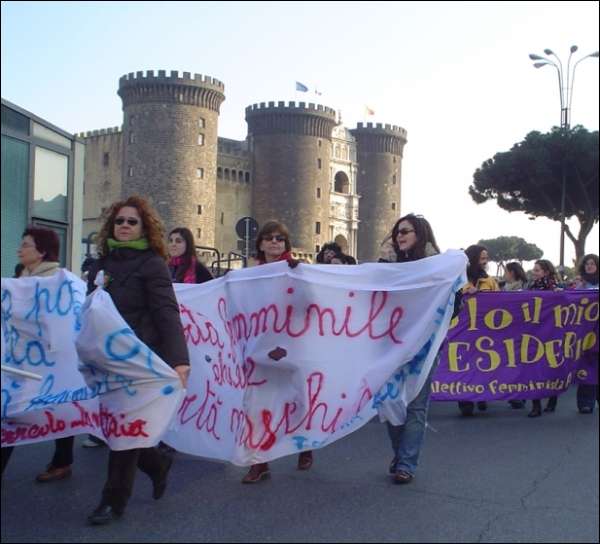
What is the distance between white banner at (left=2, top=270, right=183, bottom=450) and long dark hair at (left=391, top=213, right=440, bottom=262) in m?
1.88

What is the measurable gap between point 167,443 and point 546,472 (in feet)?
7.25

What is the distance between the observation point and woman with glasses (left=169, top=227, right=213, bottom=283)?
253 inches

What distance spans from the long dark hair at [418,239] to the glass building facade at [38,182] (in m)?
6.47

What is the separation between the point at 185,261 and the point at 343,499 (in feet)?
8.53

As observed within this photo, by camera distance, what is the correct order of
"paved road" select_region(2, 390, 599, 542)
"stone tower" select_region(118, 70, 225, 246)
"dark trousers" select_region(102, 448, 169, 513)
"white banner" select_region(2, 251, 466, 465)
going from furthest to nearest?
"stone tower" select_region(118, 70, 225, 246) < "white banner" select_region(2, 251, 466, 465) < "dark trousers" select_region(102, 448, 169, 513) < "paved road" select_region(2, 390, 599, 542)

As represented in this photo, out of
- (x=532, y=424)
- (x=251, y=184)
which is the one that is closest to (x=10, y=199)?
(x=532, y=424)

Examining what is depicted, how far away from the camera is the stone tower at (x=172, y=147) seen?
57719 millimetres

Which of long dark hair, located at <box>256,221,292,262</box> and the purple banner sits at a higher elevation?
long dark hair, located at <box>256,221,292,262</box>

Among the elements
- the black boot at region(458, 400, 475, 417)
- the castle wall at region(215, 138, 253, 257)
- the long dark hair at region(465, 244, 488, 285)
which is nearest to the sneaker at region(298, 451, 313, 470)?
the black boot at region(458, 400, 475, 417)

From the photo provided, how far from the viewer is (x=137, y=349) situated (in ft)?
13.5

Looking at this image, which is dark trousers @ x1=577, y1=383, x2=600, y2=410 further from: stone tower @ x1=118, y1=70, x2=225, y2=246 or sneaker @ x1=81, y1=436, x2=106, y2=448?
stone tower @ x1=118, y1=70, x2=225, y2=246

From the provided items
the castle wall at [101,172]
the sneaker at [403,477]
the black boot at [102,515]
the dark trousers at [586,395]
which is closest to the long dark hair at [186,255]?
the sneaker at [403,477]

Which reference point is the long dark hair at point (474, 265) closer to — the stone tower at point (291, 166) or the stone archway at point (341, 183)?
the stone tower at point (291, 166)

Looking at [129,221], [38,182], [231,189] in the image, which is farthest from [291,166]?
[129,221]
